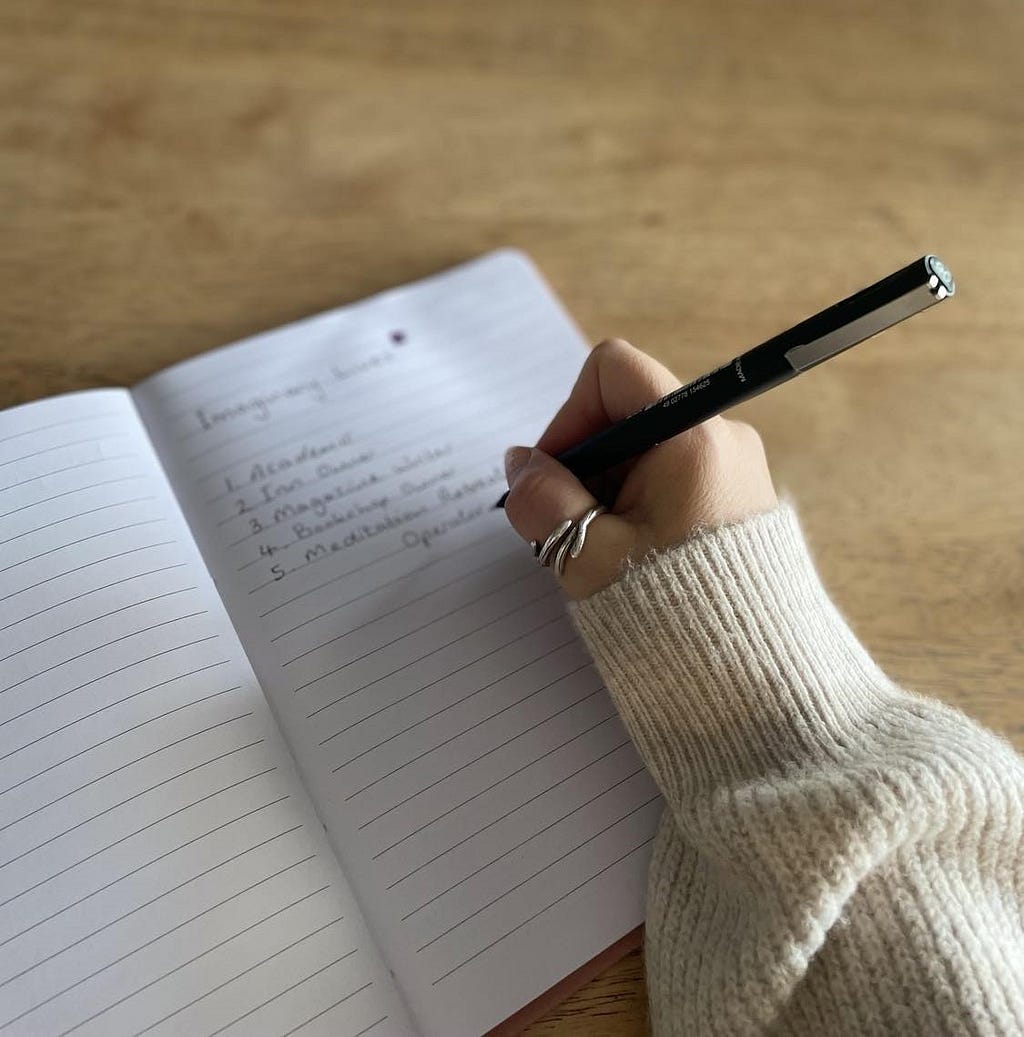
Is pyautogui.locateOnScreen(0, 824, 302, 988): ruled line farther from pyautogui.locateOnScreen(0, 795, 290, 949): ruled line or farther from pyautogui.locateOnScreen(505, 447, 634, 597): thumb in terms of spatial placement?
pyautogui.locateOnScreen(505, 447, 634, 597): thumb

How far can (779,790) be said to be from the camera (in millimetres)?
373

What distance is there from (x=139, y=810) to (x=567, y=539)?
22 centimetres

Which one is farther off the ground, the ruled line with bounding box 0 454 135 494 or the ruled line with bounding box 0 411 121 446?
the ruled line with bounding box 0 411 121 446

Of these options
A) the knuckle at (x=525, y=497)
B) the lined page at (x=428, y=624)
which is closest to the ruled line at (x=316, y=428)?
the lined page at (x=428, y=624)

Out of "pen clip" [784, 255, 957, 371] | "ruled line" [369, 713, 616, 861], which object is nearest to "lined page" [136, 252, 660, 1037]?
"ruled line" [369, 713, 616, 861]

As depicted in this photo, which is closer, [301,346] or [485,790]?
[485,790]

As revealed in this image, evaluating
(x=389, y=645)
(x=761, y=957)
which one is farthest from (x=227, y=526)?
(x=761, y=957)

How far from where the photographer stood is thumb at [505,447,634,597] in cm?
43

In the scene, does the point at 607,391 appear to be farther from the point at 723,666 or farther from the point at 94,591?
the point at 94,591

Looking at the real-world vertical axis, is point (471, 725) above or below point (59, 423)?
below

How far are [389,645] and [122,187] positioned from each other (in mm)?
367

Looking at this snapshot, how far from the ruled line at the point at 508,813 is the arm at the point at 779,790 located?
1.0 inches

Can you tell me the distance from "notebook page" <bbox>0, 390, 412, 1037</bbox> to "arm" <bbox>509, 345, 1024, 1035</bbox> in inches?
5.6

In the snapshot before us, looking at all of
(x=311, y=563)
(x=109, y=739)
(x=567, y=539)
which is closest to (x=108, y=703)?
(x=109, y=739)
